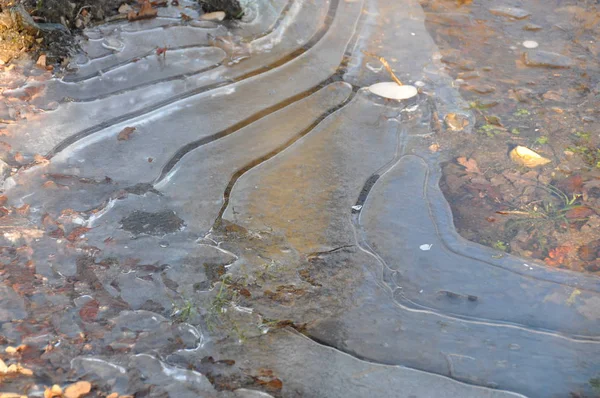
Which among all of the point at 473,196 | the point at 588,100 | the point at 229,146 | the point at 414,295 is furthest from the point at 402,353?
the point at 588,100

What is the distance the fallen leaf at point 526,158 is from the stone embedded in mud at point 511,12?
1.73 meters

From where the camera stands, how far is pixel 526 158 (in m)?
3.12

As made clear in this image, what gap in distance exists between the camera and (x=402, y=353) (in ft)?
7.13

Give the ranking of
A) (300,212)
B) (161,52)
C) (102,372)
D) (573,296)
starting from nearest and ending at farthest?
(102,372) → (573,296) → (300,212) → (161,52)

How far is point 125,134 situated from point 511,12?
3.06 meters

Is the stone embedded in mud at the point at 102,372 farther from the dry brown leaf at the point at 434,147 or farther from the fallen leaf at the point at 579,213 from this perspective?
the fallen leaf at the point at 579,213

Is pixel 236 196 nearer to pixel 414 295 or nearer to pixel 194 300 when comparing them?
pixel 194 300

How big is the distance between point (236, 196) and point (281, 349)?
920 mm

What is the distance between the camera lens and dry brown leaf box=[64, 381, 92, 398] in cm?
180

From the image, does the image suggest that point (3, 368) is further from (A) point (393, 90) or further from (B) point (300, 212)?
(A) point (393, 90)

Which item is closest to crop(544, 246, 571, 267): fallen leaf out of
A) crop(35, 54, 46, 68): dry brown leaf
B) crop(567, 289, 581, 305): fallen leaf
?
crop(567, 289, 581, 305): fallen leaf

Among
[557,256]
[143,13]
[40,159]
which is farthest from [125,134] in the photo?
[557,256]

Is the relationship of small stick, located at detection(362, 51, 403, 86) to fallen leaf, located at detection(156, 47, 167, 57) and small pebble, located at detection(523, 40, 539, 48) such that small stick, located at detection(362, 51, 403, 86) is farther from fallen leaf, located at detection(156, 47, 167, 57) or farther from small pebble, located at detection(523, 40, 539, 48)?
fallen leaf, located at detection(156, 47, 167, 57)

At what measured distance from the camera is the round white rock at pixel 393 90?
3.56 m
